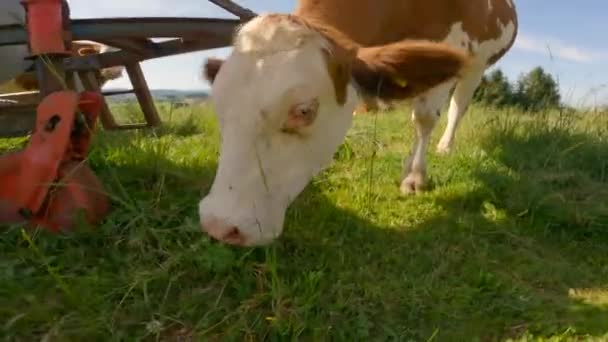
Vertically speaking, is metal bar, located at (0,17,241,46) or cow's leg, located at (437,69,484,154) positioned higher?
metal bar, located at (0,17,241,46)

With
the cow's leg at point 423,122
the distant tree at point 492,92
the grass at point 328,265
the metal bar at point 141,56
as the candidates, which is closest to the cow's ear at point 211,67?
the grass at point 328,265

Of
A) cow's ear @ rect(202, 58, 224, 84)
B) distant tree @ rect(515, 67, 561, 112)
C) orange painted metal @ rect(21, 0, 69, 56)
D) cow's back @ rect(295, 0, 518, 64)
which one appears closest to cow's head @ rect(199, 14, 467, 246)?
cow's ear @ rect(202, 58, 224, 84)

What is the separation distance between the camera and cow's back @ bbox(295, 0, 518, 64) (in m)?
3.51

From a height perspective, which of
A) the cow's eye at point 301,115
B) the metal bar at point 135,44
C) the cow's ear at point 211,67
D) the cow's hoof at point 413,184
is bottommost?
the cow's hoof at point 413,184

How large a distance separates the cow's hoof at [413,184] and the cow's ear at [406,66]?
1204 millimetres

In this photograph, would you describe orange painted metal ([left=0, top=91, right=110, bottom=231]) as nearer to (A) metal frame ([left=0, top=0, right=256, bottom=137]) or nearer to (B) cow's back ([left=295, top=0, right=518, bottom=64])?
(A) metal frame ([left=0, top=0, right=256, bottom=137])

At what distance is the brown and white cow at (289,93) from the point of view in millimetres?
2539

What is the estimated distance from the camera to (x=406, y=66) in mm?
2959

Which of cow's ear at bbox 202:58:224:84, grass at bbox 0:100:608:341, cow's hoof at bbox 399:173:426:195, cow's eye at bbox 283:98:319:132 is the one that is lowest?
grass at bbox 0:100:608:341

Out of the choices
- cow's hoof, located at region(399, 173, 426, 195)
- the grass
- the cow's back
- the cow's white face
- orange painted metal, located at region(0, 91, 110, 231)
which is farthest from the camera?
cow's hoof, located at region(399, 173, 426, 195)

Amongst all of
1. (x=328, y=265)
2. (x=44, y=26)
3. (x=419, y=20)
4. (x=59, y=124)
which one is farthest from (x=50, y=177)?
(x=419, y=20)

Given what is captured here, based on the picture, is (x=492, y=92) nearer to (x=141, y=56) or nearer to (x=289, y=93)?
(x=141, y=56)

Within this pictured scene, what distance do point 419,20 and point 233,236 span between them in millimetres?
2328

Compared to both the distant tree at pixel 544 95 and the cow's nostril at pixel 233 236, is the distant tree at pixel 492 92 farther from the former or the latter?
the cow's nostril at pixel 233 236
